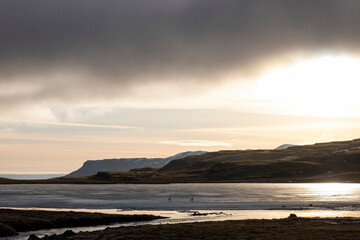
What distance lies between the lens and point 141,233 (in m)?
58.2

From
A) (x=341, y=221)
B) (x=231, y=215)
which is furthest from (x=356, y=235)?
(x=231, y=215)

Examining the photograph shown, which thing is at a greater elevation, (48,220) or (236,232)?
(48,220)

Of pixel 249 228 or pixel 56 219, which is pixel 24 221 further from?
pixel 249 228

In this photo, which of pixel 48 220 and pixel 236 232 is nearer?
pixel 236 232

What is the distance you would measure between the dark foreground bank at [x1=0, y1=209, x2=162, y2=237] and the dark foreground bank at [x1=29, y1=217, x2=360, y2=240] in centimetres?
1440

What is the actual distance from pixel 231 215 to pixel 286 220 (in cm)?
1774

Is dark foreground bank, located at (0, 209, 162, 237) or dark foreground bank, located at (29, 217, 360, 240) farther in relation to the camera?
dark foreground bank, located at (0, 209, 162, 237)

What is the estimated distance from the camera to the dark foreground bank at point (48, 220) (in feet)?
230

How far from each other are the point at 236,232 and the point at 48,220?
115ft

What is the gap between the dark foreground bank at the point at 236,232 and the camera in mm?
53281

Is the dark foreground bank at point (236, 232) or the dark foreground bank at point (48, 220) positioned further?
the dark foreground bank at point (48, 220)

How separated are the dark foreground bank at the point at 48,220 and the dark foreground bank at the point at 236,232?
47.3ft

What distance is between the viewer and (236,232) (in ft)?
188

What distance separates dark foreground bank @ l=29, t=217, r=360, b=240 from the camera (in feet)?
175
